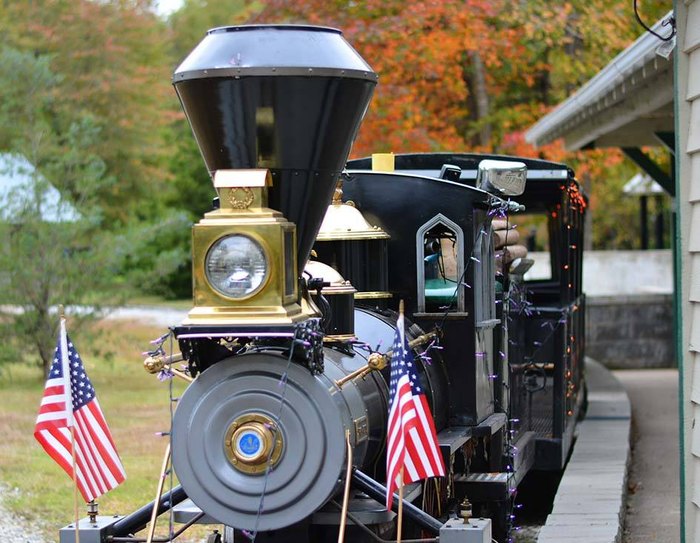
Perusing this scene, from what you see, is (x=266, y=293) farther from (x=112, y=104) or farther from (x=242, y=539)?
(x=112, y=104)

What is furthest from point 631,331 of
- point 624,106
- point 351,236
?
point 351,236

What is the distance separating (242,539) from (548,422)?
16.4 feet

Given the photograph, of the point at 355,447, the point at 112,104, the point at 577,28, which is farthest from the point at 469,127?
the point at 355,447

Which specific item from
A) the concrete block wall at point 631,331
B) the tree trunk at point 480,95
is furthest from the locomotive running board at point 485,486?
the concrete block wall at point 631,331

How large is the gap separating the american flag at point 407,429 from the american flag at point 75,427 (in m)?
1.27

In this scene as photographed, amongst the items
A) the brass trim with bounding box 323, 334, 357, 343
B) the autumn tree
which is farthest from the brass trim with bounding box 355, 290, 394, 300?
the autumn tree

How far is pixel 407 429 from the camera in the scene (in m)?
4.98

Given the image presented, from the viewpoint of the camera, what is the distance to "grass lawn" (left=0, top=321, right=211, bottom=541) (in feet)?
30.9

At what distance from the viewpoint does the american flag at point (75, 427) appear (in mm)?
5215

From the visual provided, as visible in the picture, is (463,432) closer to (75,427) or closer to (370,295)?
(370,295)

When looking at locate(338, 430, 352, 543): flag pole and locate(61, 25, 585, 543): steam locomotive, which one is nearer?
locate(61, 25, 585, 543): steam locomotive

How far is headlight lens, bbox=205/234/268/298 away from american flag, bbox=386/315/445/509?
601 mm

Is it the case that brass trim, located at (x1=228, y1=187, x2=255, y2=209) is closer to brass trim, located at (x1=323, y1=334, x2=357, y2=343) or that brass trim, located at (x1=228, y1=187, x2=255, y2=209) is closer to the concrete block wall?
brass trim, located at (x1=323, y1=334, x2=357, y2=343)

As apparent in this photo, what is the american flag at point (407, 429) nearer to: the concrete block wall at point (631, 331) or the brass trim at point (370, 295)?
the brass trim at point (370, 295)
